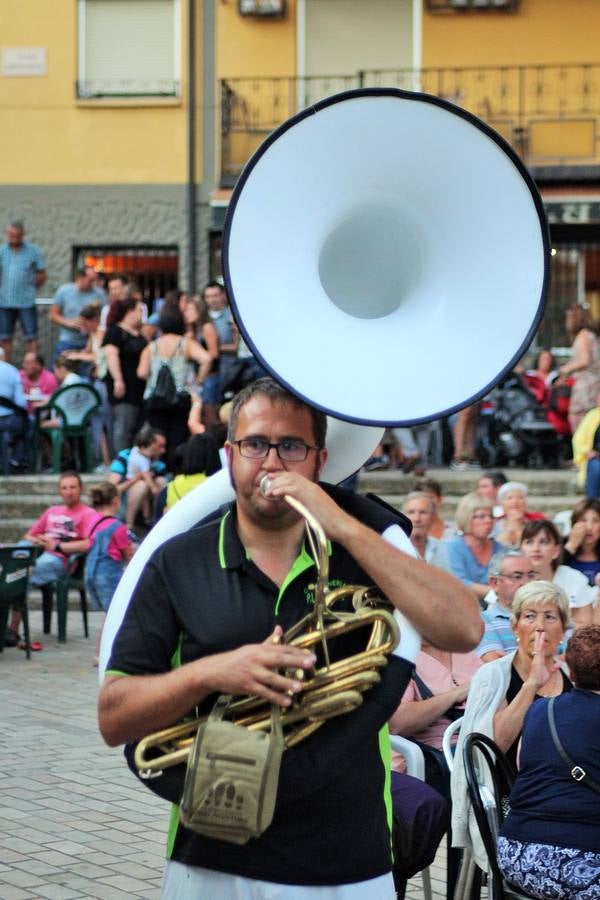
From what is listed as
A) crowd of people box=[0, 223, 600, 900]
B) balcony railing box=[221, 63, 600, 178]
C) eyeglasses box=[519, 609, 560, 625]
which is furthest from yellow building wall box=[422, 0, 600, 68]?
eyeglasses box=[519, 609, 560, 625]

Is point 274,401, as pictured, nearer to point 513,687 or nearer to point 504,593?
point 513,687

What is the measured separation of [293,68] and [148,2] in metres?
2.31

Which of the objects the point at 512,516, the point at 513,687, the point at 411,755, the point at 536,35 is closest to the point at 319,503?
the point at 411,755

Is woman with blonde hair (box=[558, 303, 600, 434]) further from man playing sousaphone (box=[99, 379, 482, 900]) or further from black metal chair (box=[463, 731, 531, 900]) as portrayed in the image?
man playing sousaphone (box=[99, 379, 482, 900])

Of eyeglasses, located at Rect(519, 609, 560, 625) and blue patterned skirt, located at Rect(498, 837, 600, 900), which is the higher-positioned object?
eyeglasses, located at Rect(519, 609, 560, 625)

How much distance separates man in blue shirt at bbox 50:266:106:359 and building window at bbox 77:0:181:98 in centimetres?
459

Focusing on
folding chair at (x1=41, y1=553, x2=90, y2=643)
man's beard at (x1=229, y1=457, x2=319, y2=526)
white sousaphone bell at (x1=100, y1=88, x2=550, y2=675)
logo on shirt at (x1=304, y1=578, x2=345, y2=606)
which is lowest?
folding chair at (x1=41, y1=553, x2=90, y2=643)

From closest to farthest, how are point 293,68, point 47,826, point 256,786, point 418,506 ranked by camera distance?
point 256,786
point 47,826
point 418,506
point 293,68

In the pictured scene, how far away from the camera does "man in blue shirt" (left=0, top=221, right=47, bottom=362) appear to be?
1809cm

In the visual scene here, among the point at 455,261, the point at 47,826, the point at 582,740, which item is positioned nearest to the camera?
the point at 455,261

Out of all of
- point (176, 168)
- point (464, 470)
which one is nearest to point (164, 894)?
point (464, 470)

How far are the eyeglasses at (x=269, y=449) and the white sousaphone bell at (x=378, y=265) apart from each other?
4.3 inches

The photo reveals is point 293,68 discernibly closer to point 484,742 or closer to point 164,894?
point 484,742

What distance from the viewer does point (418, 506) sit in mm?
9344
